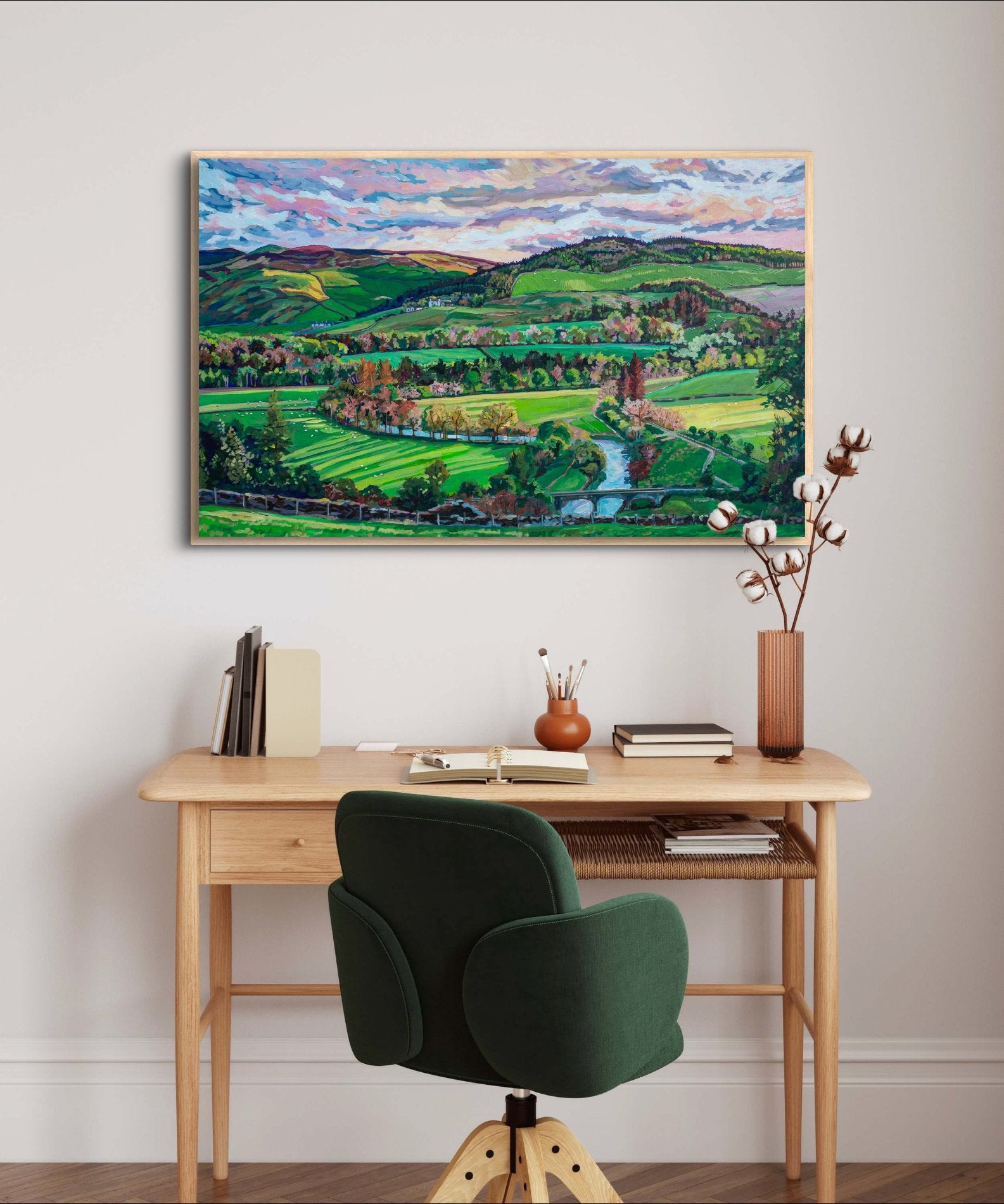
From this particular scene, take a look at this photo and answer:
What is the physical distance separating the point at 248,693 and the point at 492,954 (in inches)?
36.5

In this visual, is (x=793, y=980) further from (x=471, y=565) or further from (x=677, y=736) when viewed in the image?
(x=471, y=565)

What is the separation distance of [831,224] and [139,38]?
159 centimetres

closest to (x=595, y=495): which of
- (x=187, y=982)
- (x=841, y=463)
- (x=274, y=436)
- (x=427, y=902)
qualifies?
(x=841, y=463)

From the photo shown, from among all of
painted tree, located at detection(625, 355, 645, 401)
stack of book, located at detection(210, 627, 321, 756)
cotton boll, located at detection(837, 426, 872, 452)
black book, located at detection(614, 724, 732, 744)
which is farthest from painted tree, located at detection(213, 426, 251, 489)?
cotton boll, located at detection(837, 426, 872, 452)

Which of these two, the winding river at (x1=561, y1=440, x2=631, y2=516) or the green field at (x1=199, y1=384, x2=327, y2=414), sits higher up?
the green field at (x1=199, y1=384, x2=327, y2=414)

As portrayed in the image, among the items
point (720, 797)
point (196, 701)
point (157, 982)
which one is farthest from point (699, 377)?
point (157, 982)

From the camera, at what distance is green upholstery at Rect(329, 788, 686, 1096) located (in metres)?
1.53

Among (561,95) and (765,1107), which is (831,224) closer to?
(561,95)

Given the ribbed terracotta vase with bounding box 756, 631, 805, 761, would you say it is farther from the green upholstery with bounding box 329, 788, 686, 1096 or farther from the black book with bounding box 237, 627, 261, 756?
the black book with bounding box 237, 627, 261, 756

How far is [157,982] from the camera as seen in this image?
2.49 m

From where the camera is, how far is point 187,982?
6.61 feet

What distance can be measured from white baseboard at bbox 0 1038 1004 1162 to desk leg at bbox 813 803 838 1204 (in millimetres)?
461

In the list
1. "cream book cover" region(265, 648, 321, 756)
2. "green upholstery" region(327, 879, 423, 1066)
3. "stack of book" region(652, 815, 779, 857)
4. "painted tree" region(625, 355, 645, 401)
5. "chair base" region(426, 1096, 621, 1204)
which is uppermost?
"painted tree" region(625, 355, 645, 401)

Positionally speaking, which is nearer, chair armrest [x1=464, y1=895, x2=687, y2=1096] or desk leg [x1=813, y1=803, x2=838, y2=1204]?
chair armrest [x1=464, y1=895, x2=687, y2=1096]
